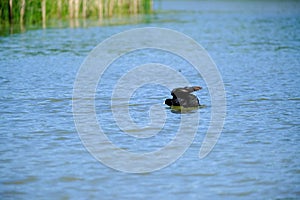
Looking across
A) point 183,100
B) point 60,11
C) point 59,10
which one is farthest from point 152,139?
point 60,11

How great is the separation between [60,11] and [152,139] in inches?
816

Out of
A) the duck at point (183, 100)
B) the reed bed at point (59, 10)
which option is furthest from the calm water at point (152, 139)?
the reed bed at point (59, 10)

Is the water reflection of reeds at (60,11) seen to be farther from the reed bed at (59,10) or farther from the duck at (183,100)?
the duck at (183,100)

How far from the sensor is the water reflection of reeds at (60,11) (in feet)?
78.9

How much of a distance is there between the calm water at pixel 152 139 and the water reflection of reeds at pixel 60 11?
25.8 ft

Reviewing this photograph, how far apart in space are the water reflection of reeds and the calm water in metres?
7.87

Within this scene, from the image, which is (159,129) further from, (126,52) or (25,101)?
(126,52)

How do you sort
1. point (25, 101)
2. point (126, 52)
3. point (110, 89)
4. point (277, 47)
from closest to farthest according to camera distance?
1. point (25, 101)
2. point (110, 89)
3. point (126, 52)
4. point (277, 47)

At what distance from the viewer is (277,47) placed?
18.7 metres

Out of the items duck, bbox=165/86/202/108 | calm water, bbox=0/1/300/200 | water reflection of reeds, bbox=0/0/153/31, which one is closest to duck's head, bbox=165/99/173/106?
duck, bbox=165/86/202/108

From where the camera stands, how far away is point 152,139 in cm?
800

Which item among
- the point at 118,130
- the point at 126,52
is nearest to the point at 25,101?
the point at 118,130

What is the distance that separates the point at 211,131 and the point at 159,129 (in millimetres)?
668

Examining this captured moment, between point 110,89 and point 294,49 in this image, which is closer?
point 110,89
